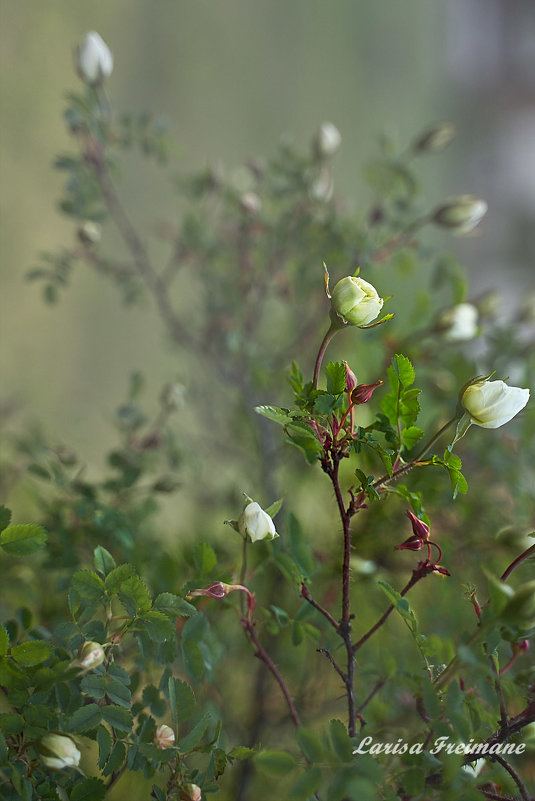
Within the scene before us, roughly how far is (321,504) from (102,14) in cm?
79

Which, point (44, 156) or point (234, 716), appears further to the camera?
point (44, 156)

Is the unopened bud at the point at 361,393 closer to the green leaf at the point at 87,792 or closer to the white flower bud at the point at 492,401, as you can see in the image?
the white flower bud at the point at 492,401

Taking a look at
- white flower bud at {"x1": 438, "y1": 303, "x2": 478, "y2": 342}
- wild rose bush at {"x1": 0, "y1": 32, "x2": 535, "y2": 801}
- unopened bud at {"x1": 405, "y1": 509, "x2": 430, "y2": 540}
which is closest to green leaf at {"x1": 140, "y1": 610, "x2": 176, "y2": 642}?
wild rose bush at {"x1": 0, "y1": 32, "x2": 535, "y2": 801}

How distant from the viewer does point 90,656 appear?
239 millimetres

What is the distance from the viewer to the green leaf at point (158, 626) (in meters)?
0.26

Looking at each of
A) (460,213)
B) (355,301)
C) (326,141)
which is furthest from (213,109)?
(355,301)

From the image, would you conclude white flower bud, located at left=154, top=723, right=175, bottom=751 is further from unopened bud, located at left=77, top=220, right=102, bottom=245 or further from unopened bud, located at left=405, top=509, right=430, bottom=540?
unopened bud, located at left=77, top=220, right=102, bottom=245

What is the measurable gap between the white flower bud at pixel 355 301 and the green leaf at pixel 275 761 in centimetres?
17

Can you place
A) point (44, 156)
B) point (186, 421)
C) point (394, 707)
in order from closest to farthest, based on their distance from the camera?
point (394, 707)
point (44, 156)
point (186, 421)

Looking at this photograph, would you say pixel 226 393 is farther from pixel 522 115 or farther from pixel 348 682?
pixel 522 115

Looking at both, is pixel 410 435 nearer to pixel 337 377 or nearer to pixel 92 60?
pixel 337 377

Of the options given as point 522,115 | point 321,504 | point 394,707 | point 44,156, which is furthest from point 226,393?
point 522,115

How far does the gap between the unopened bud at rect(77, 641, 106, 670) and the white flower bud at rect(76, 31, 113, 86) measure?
1.26 feet

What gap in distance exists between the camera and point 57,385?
90 centimetres
